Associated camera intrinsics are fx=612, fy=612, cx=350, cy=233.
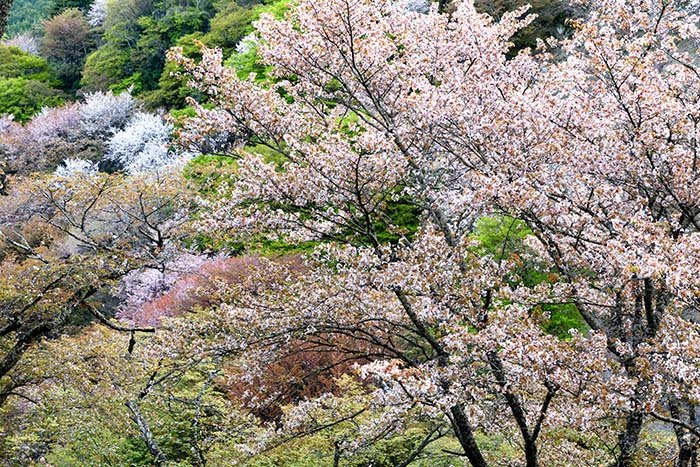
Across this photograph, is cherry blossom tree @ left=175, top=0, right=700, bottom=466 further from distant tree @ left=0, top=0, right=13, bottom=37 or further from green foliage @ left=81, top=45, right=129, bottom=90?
green foliage @ left=81, top=45, right=129, bottom=90

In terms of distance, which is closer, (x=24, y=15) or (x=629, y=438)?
(x=629, y=438)

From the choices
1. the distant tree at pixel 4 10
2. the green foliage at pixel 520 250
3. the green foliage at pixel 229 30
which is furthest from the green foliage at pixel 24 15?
the distant tree at pixel 4 10

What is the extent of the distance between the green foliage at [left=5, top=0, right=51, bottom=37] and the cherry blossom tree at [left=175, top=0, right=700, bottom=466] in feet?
135

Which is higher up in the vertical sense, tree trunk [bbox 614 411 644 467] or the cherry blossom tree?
the cherry blossom tree

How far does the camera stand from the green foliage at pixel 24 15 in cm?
3956

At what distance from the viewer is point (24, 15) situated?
4116 centimetres

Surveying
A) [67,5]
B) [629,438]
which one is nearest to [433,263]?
[629,438]

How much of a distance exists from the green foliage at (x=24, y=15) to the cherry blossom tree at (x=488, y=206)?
135 feet

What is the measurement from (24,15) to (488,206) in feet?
151

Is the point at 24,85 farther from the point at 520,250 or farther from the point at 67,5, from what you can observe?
the point at 520,250

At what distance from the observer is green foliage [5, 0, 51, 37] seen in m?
39.6

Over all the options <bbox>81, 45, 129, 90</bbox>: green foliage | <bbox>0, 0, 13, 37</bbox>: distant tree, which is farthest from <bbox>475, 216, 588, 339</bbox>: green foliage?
<bbox>81, 45, 129, 90</bbox>: green foliage

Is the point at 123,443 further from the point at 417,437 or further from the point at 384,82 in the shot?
the point at 384,82

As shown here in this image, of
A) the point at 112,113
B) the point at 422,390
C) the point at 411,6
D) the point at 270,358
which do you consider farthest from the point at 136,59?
the point at 422,390
